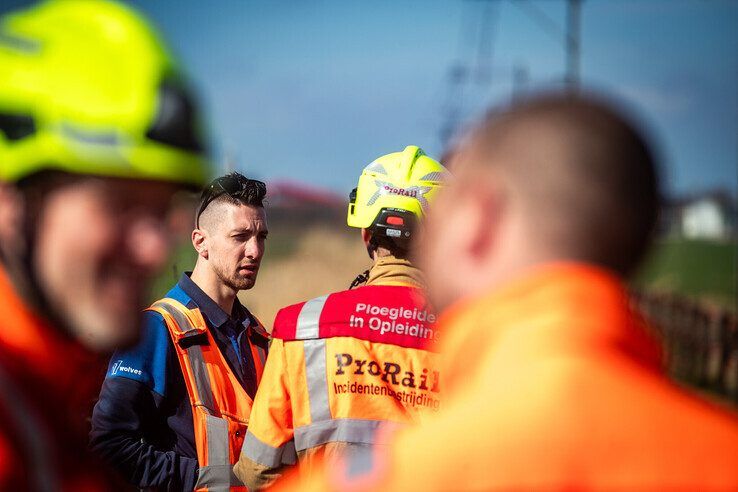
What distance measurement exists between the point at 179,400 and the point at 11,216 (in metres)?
2.21

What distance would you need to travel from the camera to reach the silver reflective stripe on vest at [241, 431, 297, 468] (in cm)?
337

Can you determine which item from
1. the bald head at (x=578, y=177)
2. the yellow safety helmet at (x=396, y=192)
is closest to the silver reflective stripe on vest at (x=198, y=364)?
the yellow safety helmet at (x=396, y=192)

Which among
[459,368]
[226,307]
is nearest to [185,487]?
[226,307]

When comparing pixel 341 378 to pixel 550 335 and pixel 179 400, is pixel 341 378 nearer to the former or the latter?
pixel 179 400

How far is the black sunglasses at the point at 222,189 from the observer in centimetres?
432

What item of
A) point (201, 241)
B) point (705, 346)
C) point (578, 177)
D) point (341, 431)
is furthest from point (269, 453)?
point (705, 346)

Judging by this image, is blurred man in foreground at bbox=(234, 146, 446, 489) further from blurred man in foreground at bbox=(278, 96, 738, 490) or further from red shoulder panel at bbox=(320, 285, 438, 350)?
blurred man in foreground at bbox=(278, 96, 738, 490)

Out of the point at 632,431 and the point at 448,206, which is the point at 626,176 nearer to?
the point at 448,206

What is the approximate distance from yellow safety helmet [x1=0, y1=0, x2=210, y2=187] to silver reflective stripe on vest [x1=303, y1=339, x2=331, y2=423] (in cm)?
168

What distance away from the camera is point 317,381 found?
3.37m

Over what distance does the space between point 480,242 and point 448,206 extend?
12cm

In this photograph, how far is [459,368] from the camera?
60.8 inches

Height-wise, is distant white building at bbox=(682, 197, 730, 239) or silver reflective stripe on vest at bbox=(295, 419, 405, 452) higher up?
distant white building at bbox=(682, 197, 730, 239)

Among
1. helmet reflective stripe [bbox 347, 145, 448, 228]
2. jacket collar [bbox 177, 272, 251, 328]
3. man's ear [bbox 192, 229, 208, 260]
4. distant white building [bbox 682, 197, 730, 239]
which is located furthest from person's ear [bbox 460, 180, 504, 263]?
distant white building [bbox 682, 197, 730, 239]
